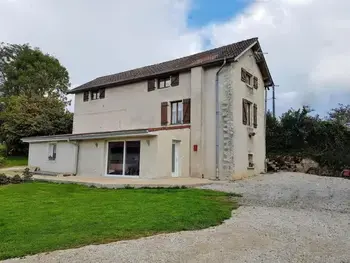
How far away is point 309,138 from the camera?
25.3 meters

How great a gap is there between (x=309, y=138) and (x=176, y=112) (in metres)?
11.3

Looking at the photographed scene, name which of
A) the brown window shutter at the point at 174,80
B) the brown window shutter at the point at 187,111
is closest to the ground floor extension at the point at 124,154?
the brown window shutter at the point at 187,111

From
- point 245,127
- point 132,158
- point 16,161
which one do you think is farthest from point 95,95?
point 245,127

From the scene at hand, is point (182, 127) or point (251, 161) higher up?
point (182, 127)

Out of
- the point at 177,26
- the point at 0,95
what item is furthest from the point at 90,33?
the point at 0,95

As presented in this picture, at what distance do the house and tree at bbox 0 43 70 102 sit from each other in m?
23.1

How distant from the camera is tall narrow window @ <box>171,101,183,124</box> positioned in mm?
21016

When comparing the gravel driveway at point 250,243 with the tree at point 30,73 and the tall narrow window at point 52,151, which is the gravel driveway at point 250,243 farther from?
the tree at point 30,73

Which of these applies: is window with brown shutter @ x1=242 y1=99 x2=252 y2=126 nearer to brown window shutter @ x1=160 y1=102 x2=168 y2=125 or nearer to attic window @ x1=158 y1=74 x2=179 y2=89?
attic window @ x1=158 y1=74 x2=179 y2=89

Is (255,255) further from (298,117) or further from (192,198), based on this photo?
(298,117)

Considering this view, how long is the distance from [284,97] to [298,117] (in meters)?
13.3

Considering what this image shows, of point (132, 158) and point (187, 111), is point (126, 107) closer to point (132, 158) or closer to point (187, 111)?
point (187, 111)

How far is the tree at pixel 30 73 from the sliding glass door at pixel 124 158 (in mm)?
27942

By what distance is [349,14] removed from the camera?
13.5 meters
